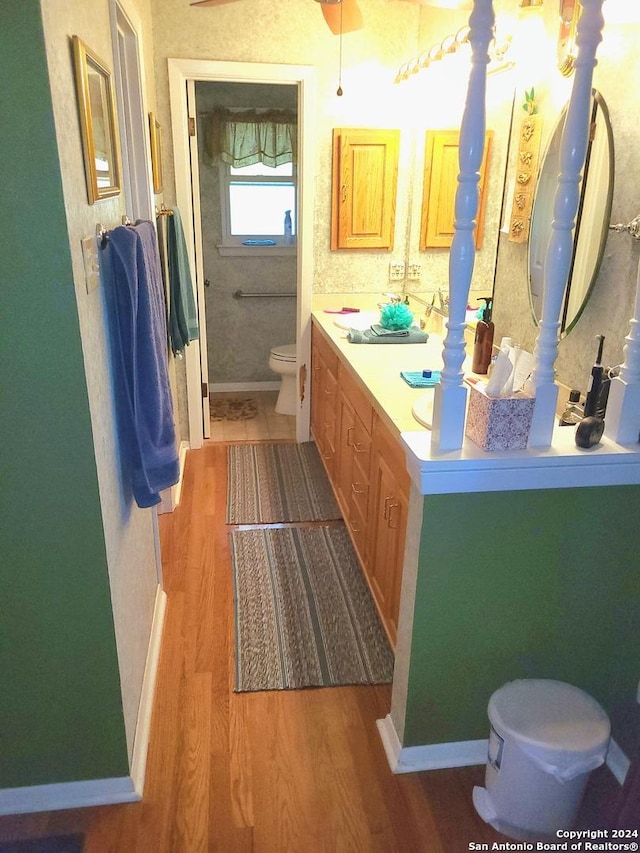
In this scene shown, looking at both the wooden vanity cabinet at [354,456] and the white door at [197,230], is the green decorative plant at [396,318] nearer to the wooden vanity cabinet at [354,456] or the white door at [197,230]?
the wooden vanity cabinet at [354,456]

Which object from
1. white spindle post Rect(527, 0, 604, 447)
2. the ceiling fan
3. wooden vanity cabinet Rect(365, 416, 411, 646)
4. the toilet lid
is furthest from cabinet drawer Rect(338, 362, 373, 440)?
the ceiling fan

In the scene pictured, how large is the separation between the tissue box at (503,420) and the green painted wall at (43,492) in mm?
874

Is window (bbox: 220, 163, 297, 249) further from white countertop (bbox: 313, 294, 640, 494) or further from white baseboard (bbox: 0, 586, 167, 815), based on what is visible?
white baseboard (bbox: 0, 586, 167, 815)

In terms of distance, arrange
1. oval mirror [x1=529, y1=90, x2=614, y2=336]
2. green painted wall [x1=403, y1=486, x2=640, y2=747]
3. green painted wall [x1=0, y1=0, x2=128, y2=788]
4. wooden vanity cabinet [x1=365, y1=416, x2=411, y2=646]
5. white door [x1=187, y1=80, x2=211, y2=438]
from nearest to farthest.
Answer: green painted wall [x1=0, y1=0, x2=128, y2=788] → green painted wall [x1=403, y1=486, x2=640, y2=747] → oval mirror [x1=529, y1=90, x2=614, y2=336] → wooden vanity cabinet [x1=365, y1=416, x2=411, y2=646] → white door [x1=187, y1=80, x2=211, y2=438]

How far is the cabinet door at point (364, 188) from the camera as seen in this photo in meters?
3.39

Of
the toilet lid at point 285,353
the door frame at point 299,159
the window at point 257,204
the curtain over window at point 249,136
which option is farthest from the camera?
the window at point 257,204

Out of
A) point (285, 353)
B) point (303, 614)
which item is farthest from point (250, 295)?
point (303, 614)

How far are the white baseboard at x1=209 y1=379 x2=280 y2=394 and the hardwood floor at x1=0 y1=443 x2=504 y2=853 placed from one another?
118 inches

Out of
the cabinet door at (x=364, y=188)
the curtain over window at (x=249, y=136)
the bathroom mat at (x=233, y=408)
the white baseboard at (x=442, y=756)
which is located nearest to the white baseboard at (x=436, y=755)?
the white baseboard at (x=442, y=756)

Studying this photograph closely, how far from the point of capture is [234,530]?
2996 millimetres

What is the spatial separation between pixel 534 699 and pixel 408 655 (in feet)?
1.07

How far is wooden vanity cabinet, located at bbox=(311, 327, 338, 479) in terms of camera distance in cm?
316

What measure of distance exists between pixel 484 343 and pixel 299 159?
1.75 m

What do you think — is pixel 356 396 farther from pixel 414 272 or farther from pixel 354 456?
pixel 414 272
